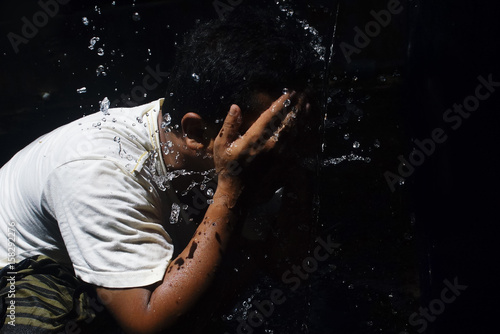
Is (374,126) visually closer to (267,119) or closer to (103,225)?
(267,119)

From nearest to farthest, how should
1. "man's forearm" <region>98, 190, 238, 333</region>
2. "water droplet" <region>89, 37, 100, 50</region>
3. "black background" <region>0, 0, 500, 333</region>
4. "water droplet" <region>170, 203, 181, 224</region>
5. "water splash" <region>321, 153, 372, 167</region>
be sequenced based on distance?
1. "man's forearm" <region>98, 190, 238, 333</region>
2. "black background" <region>0, 0, 500, 333</region>
3. "water droplet" <region>170, 203, 181, 224</region>
4. "water splash" <region>321, 153, 372, 167</region>
5. "water droplet" <region>89, 37, 100, 50</region>

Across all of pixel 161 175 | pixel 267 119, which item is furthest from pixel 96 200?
pixel 267 119

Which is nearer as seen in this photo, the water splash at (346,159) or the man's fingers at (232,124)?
the man's fingers at (232,124)

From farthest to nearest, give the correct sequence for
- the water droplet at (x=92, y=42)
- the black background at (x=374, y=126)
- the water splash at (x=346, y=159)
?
1. the water droplet at (x=92, y=42)
2. the water splash at (x=346, y=159)
3. the black background at (x=374, y=126)

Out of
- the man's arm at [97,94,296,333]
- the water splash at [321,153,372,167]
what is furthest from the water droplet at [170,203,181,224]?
the water splash at [321,153,372,167]

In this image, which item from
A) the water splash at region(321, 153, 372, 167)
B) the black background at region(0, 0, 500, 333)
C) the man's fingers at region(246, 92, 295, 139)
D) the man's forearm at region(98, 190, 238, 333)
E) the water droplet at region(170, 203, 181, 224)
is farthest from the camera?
the water splash at region(321, 153, 372, 167)

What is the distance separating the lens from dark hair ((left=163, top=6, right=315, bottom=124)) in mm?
1783

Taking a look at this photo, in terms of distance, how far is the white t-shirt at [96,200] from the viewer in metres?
1.61

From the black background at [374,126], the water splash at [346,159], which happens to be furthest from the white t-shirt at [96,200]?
the water splash at [346,159]

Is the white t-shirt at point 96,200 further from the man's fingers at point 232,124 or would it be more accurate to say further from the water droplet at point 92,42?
the water droplet at point 92,42

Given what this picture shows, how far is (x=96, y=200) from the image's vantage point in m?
1.61

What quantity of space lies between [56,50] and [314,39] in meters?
2.30

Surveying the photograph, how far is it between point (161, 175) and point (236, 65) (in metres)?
0.48

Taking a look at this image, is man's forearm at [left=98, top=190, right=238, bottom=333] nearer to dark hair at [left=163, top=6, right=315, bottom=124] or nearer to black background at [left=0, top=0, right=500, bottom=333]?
dark hair at [left=163, top=6, right=315, bottom=124]
